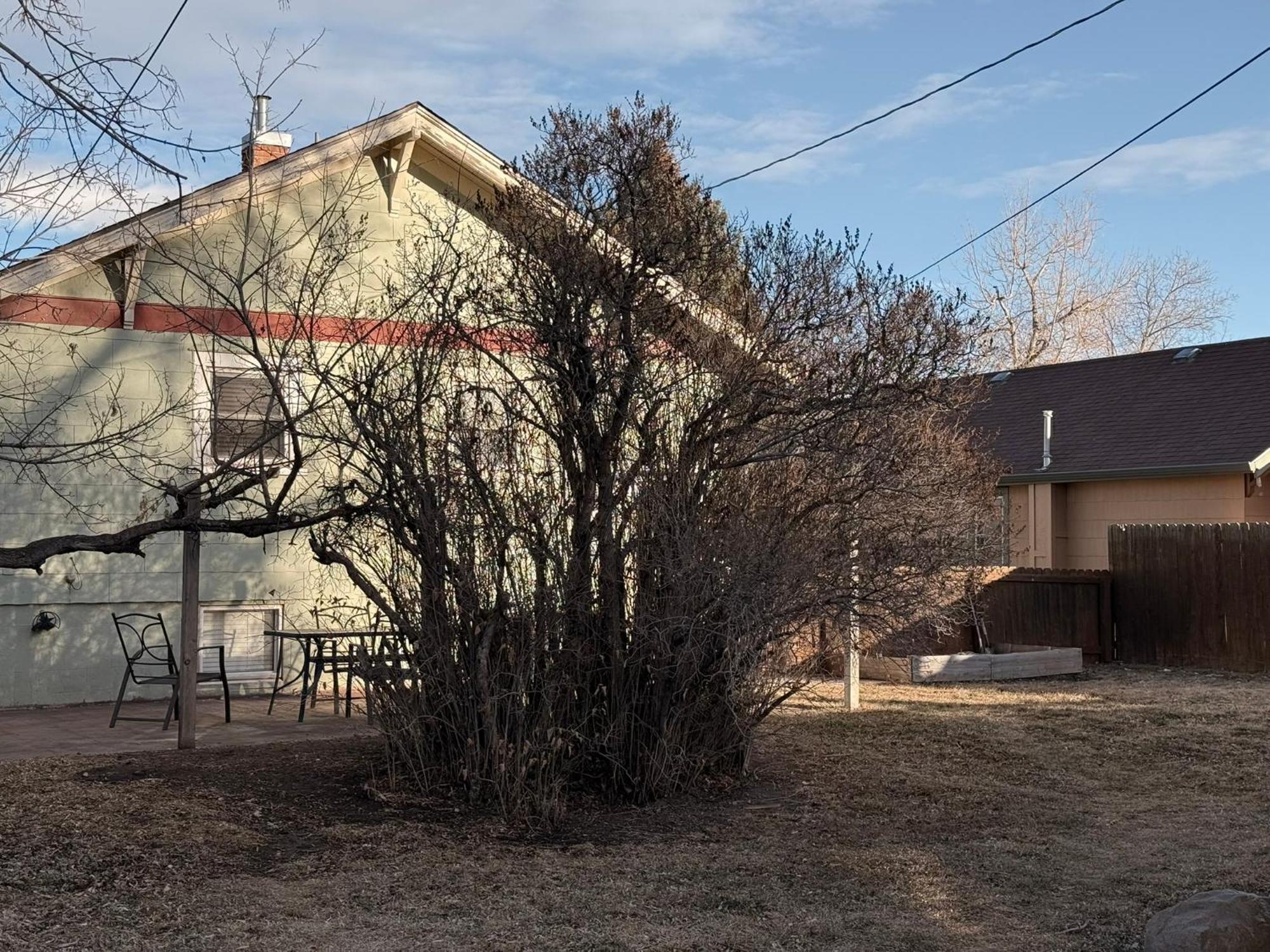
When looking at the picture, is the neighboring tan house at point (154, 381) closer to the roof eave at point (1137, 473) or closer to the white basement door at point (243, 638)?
the white basement door at point (243, 638)

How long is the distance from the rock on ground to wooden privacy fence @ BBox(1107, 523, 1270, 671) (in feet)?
35.2

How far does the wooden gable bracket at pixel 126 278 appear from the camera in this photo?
10867 mm

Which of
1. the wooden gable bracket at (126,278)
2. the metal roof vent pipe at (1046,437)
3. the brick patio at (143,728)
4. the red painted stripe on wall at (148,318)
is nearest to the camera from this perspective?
the brick patio at (143,728)

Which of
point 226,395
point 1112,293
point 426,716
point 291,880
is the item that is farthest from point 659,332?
point 1112,293

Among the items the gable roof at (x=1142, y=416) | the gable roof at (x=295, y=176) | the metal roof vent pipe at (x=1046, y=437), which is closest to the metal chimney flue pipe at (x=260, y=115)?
the gable roof at (x=295, y=176)

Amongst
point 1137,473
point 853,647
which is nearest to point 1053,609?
point 1137,473

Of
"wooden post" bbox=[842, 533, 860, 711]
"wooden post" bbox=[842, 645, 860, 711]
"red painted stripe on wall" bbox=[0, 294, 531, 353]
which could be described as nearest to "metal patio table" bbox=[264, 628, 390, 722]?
"red painted stripe on wall" bbox=[0, 294, 531, 353]

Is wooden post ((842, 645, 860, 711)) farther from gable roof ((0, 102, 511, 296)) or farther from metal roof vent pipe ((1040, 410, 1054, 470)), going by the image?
metal roof vent pipe ((1040, 410, 1054, 470))

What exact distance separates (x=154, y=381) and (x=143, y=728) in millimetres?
3077

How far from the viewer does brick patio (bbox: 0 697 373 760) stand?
878 cm

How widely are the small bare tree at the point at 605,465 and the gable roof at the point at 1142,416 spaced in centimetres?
808

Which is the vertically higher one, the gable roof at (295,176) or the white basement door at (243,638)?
the gable roof at (295,176)

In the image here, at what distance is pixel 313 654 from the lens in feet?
38.4

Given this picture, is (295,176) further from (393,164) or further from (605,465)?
(605,465)
